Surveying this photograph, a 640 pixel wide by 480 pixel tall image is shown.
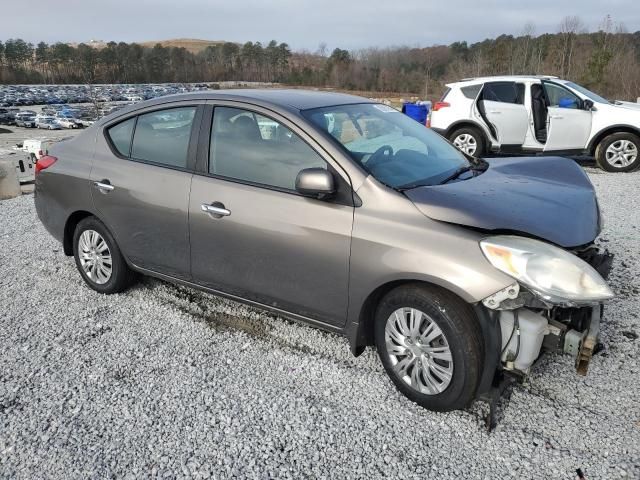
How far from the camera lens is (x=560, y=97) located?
9.53 meters

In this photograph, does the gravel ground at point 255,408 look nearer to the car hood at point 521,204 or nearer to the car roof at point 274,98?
the car hood at point 521,204

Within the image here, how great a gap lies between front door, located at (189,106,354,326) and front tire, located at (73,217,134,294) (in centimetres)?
98

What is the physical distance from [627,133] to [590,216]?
7.68 meters

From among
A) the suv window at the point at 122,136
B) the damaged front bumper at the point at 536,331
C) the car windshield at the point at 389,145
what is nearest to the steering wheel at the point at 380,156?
the car windshield at the point at 389,145

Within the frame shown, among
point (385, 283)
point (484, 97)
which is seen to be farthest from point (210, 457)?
point (484, 97)

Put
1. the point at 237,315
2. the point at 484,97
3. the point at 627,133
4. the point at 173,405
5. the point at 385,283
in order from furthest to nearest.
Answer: the point at 484,97 → the point at 627,133 → the point at 237,315 → the point at 173,405 → the point at 385,283

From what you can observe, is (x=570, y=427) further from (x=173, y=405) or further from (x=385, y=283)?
(x=173, y=405)

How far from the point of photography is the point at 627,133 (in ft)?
30.2

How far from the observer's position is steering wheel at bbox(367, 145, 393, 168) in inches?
118

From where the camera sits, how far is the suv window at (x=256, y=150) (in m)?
3.06

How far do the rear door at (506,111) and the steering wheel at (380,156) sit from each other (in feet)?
24.6

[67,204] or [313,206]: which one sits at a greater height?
[313,206]

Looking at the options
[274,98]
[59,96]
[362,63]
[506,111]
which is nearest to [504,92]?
[506,111]

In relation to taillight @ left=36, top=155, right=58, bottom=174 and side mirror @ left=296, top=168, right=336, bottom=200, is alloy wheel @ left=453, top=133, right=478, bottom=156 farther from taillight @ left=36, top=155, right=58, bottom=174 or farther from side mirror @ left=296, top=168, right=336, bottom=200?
side mirror @ left=296, top=168, right=336, bottom=200
